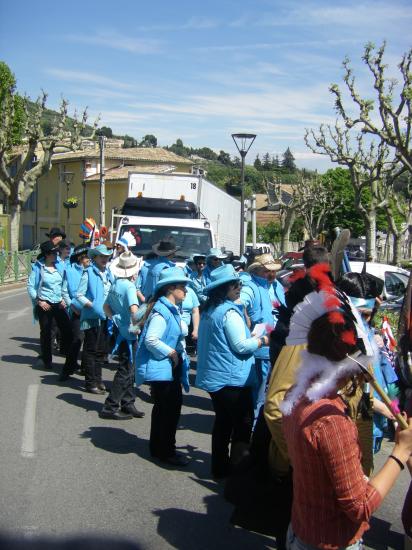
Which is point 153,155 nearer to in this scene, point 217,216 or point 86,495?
point 217,216

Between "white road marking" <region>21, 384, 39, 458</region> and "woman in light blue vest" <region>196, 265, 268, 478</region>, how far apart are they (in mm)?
1920

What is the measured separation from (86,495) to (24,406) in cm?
298

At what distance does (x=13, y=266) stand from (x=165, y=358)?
26.7 metres

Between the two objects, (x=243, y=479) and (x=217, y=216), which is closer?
(x=243, y=479)

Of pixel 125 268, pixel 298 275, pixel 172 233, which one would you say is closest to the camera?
pixel 298 275

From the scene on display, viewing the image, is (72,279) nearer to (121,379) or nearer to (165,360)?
(121,379)

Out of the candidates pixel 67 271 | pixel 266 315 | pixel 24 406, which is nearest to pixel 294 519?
pixel 266 315

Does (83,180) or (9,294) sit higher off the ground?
(83,180)

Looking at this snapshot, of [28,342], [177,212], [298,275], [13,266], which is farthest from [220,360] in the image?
[13,266]

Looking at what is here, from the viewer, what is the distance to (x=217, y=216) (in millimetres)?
19875

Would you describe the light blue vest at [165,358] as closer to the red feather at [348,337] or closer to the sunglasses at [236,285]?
the sunglasses at [236,285]

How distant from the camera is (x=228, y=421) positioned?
217 inches

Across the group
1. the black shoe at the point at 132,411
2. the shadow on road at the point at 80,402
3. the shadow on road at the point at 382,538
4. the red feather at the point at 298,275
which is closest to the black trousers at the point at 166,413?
the black shoe at the point at 132,411

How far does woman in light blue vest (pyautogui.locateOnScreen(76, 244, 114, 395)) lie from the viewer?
29.1 feet
